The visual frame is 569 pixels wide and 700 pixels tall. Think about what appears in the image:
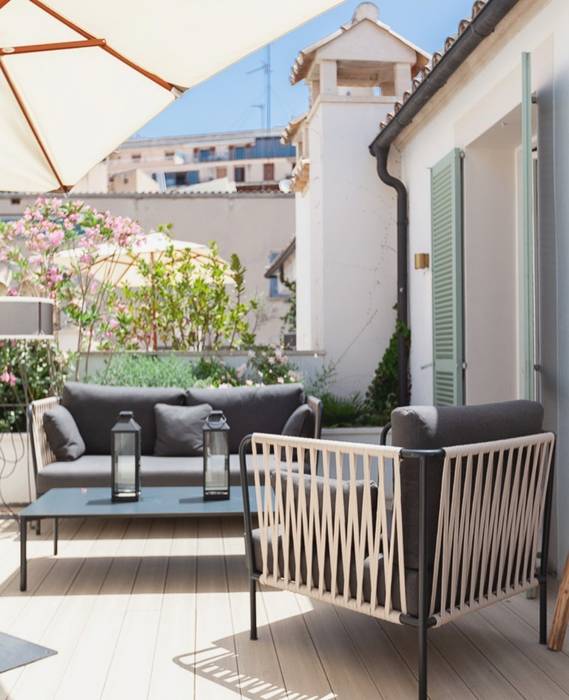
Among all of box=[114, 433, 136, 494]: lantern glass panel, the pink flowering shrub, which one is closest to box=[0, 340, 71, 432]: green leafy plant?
the pink flowering shrub

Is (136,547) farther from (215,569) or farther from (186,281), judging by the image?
(186,281)

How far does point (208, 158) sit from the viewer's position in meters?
48.0

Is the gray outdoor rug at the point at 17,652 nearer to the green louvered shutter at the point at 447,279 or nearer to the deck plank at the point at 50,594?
the deck plank at the point at 50,594

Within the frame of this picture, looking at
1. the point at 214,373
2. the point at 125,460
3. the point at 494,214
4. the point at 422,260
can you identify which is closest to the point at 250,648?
the point at 125,460

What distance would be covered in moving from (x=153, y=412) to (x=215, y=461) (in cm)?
182

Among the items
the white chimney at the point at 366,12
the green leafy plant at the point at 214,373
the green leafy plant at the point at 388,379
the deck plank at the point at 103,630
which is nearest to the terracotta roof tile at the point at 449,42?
the white chimney at the point at 366,12

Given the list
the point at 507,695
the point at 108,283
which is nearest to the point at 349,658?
the point at 507,695

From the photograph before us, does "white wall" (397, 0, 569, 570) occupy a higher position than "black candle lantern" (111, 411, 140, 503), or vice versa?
"white wall" (397, 0, 569, 570)

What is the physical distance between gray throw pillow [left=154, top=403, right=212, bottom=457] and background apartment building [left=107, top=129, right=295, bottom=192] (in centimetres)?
3933

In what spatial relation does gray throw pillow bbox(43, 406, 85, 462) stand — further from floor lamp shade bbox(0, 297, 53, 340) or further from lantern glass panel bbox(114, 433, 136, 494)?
floor lamp shade bbox(0, 297, 53, 340)

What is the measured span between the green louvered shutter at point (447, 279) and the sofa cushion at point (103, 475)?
5.52ft

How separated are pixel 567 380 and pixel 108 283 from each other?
4.57m

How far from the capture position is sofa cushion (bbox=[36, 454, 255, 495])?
5957 mm

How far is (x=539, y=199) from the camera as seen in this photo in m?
4.90
